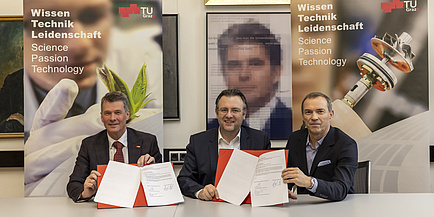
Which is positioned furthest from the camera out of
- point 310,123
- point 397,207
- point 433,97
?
point 433,97

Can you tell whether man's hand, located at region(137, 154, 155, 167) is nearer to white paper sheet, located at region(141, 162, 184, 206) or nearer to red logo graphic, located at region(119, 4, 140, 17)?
white paper sheet, located at region(141, 162, 184, 206)

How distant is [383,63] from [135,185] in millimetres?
2536

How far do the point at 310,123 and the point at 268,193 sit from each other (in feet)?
2.32

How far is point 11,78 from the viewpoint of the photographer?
14.0 feet

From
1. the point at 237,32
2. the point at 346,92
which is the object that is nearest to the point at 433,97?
the point at 346,92

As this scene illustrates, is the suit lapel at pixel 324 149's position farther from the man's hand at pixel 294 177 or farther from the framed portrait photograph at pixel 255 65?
the framed portrait photograph at pixel 255 65

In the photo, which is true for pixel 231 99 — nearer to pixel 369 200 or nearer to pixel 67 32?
pixel 369 200

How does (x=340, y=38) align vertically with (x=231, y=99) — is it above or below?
above

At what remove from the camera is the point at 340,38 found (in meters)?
3.82

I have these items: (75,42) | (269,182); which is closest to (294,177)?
(269,182)

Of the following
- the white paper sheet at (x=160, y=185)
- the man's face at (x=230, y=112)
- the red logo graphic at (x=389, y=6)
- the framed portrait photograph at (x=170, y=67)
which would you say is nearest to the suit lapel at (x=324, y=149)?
the man's face at (x=230, y=112)

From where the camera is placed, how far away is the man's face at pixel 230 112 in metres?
3.05

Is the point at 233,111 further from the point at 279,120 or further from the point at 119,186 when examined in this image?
the point at 279,120

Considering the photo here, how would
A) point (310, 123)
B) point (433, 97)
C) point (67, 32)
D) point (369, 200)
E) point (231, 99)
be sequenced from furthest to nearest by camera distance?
1. point (433, 97)
2. point (67, 32)
3. point (231, 99)
4. point (310, 123)
5. point (369, 200)
